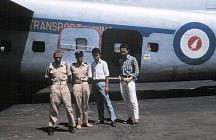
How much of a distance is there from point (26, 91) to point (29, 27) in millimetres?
4035

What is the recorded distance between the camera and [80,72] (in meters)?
9.79

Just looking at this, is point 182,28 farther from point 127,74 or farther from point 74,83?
point 74,83

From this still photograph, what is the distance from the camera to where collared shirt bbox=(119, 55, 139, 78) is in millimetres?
10422

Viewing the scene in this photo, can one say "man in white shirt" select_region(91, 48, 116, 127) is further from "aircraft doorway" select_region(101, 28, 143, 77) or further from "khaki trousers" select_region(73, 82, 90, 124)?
"aircraft doorway" select_region(101, 28, 143, 77)

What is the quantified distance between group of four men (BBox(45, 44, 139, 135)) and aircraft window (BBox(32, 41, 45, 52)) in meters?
3.93

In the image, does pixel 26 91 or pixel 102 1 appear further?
pixel 26 91

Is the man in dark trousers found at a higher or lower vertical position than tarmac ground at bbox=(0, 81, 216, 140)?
higher

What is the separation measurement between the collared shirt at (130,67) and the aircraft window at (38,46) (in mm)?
4261

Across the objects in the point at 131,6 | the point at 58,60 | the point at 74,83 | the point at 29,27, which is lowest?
the point at 74,83

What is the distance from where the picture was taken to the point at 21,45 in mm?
13430

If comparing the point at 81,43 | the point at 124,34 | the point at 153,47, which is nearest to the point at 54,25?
the point at 81,43

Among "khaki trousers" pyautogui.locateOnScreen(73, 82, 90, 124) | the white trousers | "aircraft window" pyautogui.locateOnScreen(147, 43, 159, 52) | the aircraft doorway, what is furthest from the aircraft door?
"khaki trousers" pyautogui.locateOnScreen(73, 82, 90, 124)

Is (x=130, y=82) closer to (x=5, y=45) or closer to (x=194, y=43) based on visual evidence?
(x=194, y=43)

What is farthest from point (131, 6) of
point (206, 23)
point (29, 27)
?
point (29, 27)
